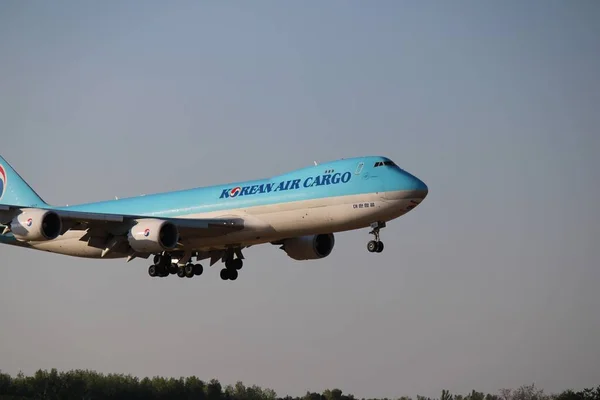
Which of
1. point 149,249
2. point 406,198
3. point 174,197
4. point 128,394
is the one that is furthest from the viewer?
point 128,394

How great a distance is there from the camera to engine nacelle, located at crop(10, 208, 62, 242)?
209 feet

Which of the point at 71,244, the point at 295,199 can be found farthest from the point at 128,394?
the point at 295,199

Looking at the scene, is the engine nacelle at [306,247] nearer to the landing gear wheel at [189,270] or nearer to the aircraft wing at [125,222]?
the landing gear wheel at [189,270]

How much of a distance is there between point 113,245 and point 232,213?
24.0 feet

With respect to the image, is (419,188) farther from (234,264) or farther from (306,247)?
(234,264)

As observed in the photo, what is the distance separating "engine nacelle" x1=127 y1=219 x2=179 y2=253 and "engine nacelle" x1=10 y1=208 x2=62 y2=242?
409cm

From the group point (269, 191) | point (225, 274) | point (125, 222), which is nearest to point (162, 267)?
point (125, 222)

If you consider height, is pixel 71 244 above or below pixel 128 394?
above

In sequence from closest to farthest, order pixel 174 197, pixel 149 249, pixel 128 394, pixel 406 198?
1. pixel 406 198
2. pixel 149 249
3. pixel 174 197
4. pixel 128 394

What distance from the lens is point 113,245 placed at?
67.7 metres

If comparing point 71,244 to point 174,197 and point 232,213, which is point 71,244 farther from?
point 232,213

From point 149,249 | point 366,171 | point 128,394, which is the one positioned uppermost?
point 366,171

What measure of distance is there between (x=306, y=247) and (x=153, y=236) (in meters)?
10.3

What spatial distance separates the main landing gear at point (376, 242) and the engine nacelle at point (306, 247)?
29.5 ft
